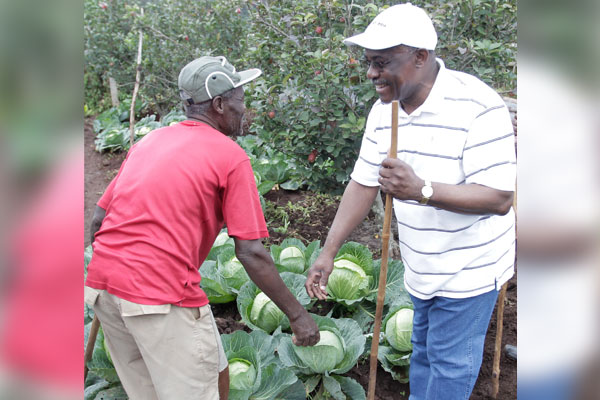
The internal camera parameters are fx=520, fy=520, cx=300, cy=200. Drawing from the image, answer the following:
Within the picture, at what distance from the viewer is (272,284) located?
2385mm

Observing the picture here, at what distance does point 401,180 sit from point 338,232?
691 millimetres

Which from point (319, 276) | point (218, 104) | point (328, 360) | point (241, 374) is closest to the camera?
point (218, 104)

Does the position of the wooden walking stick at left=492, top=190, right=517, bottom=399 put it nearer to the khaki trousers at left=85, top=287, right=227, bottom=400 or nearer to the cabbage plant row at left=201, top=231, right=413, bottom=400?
the cabbage plant row at left=201, top=231, right=413, bottom=400

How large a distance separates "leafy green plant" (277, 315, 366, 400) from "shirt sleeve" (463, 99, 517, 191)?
145 cm

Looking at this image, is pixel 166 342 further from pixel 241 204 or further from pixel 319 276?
pixel 319 276

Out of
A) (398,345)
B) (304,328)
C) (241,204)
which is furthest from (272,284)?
(398,345)

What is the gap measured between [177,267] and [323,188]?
310 centimetres

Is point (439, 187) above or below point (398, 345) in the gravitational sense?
above

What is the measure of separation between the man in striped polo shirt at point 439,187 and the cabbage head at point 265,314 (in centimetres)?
97

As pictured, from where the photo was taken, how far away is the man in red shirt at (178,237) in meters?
2.15

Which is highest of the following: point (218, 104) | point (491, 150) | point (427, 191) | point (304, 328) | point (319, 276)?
point (218, 104)

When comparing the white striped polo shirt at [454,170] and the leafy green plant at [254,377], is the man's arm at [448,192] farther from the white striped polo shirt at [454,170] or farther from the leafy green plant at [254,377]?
the leafy green plant at [254,377]

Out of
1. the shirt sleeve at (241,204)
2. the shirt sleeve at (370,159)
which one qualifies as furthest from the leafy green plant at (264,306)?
the shirt sleeve at (241,204)

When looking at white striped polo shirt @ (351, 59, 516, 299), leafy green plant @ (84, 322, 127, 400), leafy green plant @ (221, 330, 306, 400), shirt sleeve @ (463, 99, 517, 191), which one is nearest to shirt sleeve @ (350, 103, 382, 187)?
white striped polo shirt @ (351, 59, 516, 299)
